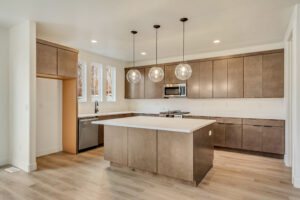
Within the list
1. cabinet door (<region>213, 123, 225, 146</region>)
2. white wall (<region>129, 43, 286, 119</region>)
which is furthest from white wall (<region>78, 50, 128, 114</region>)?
cabinet door (<region>213, 123, 225, 146</region>)

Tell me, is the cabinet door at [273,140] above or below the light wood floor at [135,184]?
above

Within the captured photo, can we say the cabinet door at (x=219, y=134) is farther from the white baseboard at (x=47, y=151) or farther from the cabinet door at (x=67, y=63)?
the white baseboard at (x=47, y=151)

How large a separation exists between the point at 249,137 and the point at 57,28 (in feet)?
16.1

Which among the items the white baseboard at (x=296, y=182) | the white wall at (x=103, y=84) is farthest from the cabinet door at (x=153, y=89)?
the white baseboard at (x=296, y=182)

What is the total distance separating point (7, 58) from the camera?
12.1 ft

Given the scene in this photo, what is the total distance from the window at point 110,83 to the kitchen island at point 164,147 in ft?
9.06

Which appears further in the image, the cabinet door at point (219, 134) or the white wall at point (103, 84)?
the white wall at point (103, 84)

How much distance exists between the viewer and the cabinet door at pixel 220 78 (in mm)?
4836

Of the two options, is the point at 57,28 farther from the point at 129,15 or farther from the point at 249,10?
the point at 249,10

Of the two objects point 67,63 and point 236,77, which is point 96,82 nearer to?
point 67,63

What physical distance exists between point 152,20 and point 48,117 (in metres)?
3.36

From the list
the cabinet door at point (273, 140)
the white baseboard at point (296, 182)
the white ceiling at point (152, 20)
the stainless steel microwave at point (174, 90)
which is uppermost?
the white ceiling at point (152, 20)

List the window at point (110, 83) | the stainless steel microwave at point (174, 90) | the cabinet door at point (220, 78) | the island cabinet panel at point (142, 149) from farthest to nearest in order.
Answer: the window at point (110, 83) < the stainless steel microwave at point (174, 90) < the cabinet door at point (220, 78) < the island cabinet panel at point (142, 149)

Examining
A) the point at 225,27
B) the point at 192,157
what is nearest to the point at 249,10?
the point at 225,27
